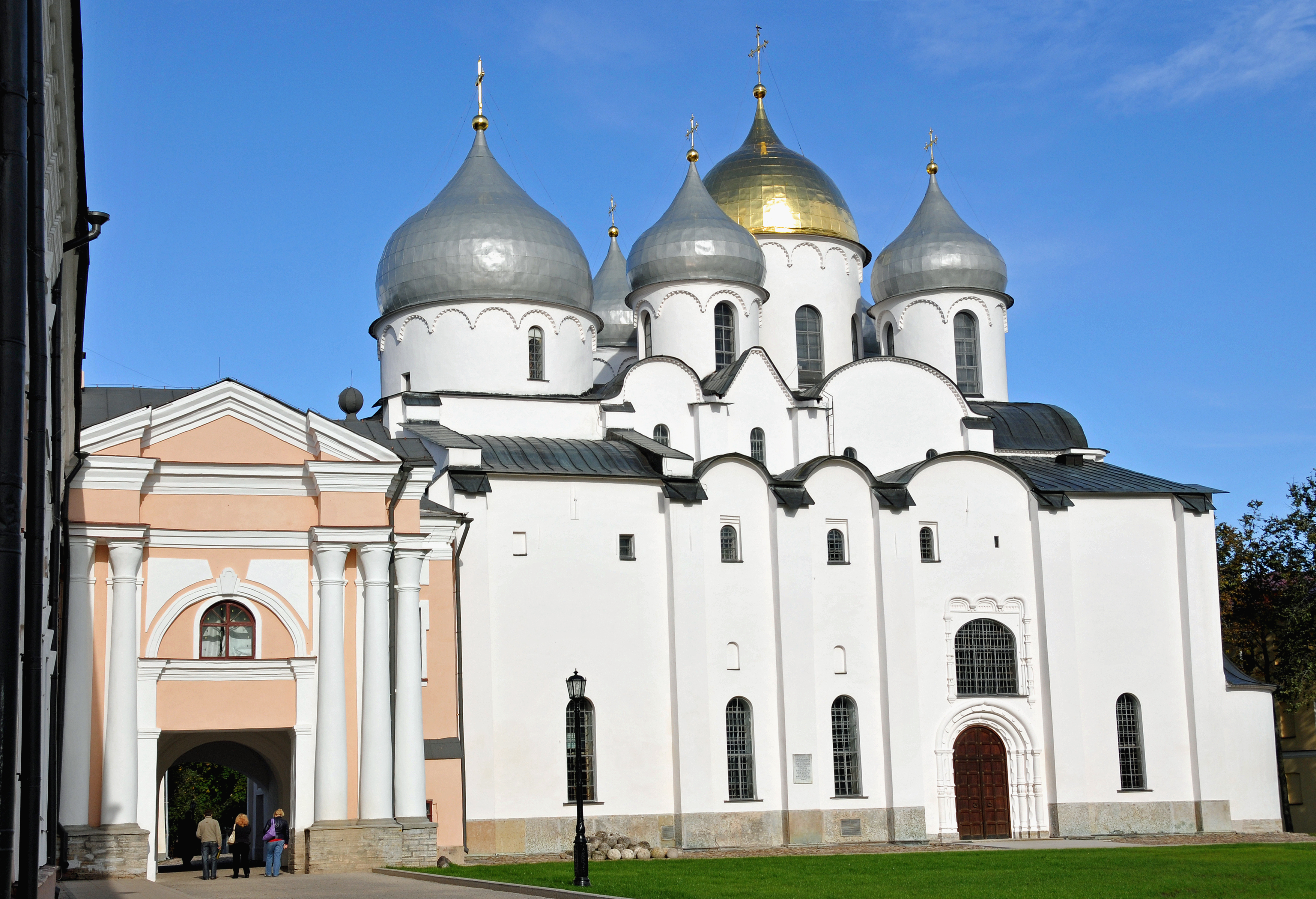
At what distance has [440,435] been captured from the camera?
31.2m

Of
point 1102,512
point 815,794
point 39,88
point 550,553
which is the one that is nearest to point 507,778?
point 550,553

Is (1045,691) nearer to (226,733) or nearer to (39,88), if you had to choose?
(226,733)

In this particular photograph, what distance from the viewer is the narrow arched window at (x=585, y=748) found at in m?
29.7

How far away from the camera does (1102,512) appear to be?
111 feet

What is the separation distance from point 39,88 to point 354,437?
559 inches

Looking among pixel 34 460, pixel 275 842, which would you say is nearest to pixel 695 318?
pixel 275 842

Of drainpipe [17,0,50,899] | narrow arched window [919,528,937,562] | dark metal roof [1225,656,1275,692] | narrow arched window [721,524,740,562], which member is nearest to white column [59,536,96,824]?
drainpipe [17,0,50,899]

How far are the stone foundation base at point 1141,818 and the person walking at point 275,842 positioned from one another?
16.8 m

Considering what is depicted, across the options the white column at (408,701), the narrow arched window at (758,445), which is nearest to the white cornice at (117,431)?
the white column at (408,701)

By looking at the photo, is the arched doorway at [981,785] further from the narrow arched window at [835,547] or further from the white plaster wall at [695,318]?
the white plaster wall at [695,318]

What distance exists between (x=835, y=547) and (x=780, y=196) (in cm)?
993

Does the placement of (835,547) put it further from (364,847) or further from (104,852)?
(104,852)

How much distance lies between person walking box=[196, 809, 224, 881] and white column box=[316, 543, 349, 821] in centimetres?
188

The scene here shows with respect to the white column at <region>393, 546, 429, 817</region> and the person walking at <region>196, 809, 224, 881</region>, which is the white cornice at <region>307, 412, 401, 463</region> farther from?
the person walking at <region>196, 809, 224, 881</region>
